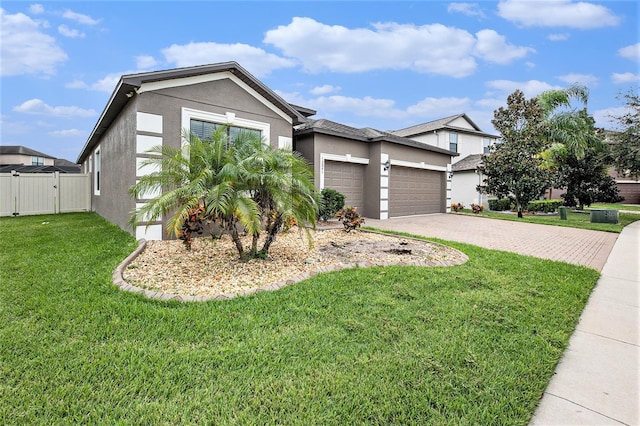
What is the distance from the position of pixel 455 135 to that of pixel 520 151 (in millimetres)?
10248

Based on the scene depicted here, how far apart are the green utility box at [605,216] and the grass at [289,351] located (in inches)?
499

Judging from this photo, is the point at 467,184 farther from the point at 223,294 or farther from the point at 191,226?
the point at 223,294

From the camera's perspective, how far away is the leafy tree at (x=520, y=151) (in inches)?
Answer: 598

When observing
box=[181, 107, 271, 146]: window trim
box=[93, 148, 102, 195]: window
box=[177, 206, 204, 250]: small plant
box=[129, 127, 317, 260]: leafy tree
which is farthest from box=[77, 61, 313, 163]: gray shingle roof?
box=[177, 206, 204, 250]: small plant

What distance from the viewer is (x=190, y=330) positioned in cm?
321

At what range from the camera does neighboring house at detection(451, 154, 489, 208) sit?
71.5 feet

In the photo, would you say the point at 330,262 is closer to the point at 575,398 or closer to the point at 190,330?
the point at 190,330

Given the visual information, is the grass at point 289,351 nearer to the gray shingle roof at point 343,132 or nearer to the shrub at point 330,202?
the shrub at point 330,202

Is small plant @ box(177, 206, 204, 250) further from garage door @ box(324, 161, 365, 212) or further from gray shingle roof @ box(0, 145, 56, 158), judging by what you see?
gray shingle roof @ box(0, 145, 56, 158)

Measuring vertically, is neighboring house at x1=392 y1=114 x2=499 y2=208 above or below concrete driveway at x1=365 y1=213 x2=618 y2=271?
above

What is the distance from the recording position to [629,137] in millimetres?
15195

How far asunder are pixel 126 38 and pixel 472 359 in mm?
13817

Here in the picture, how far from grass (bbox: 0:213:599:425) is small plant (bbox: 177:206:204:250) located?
61.2 inches

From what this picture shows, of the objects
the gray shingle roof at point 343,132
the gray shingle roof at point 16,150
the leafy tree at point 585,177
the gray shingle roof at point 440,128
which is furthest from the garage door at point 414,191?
the gray shingle roof at point 16,150
